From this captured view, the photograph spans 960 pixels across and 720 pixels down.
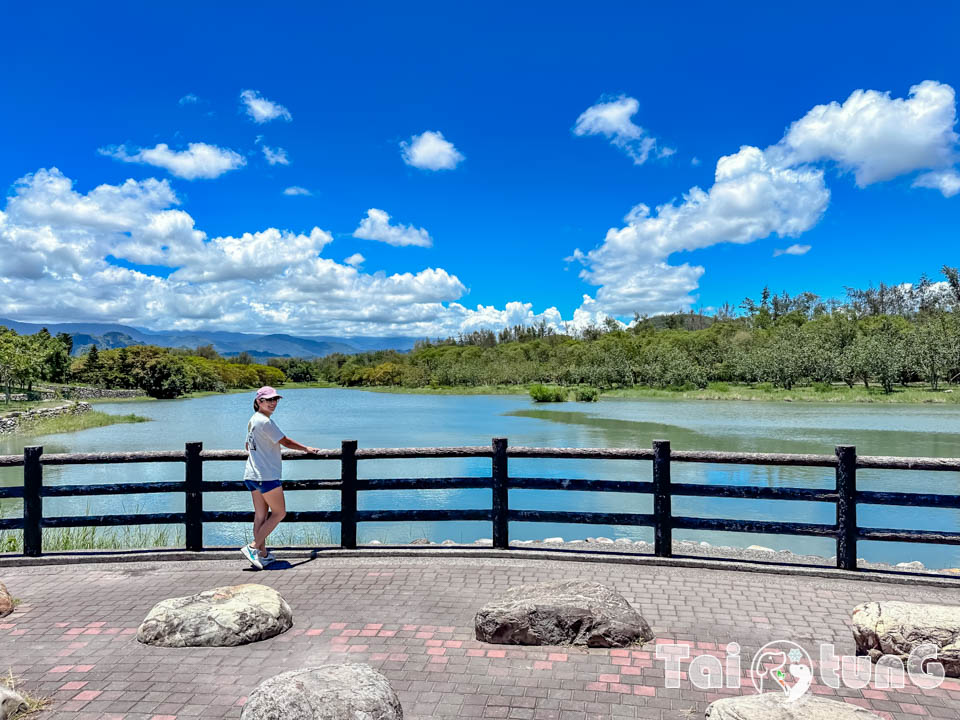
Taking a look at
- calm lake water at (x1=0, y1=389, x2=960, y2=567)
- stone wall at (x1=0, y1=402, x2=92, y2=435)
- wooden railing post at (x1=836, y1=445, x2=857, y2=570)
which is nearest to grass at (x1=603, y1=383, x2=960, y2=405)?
calm lake water at (x1=0, y1=389, x2=960, y2=567)

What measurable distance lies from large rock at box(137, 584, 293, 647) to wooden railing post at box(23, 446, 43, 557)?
10.3ft

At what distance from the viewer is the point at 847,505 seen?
6.59 metres

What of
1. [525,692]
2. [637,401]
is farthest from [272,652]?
[637,401]

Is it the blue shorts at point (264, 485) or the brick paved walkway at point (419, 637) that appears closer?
the brick paved walkway at point (419, 637)

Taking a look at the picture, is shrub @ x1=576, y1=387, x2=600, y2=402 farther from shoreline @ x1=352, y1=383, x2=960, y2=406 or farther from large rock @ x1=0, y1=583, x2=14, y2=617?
large rock @ x1=0, y1=583, x2=14, y2=617

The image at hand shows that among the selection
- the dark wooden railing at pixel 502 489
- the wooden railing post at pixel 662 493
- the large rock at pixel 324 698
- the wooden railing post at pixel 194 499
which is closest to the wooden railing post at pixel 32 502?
the dark wooden railing at pixel 502 489

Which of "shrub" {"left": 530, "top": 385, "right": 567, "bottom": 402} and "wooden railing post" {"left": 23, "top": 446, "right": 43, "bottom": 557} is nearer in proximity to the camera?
"wooden railing post" {"left": 23, "top": 446, "right": 43, "bottom": 557}

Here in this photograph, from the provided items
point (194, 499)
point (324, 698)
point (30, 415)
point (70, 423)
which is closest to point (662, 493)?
point (324, 698)

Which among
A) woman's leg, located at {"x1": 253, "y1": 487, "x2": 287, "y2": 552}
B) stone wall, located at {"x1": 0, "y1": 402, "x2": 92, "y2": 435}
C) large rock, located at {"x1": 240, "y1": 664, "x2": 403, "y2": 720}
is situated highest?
woman's leg, located at {"x1": 253, "y1": 487, "x2": 287, "y2": 552}

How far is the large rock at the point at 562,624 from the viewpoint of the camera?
192 inches

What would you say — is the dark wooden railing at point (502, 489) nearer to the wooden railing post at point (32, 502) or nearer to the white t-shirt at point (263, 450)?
the wooden railing post at point (32, 502)

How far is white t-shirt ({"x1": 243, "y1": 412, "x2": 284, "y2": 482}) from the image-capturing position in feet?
21.8

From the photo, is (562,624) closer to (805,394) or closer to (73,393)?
(805,394)

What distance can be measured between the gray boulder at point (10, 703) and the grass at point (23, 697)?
0.07ft
